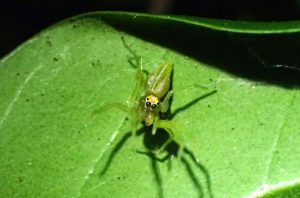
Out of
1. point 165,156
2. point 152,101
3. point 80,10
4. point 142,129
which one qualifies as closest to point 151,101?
point 152,101

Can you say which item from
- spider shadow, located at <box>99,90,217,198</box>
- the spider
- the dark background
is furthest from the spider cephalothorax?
the dark background

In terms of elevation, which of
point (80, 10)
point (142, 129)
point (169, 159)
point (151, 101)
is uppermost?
point (80, 10)

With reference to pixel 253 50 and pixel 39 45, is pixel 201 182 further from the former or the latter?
pixel 39 45

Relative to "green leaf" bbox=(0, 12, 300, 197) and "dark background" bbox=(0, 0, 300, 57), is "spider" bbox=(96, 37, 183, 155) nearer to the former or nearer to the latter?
"green leaf" bbox=(0, 12, 300, 197)

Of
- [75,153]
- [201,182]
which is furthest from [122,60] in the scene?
[201,182]

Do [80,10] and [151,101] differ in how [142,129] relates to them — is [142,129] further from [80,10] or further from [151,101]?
[80,10]
